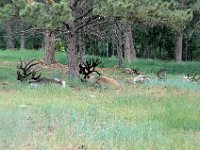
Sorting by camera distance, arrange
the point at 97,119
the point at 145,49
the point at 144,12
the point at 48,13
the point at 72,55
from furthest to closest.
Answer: the point at 145,49 → the point at 72,55 → the point at 144,12 → the point at 48,13 → the point at 97,119

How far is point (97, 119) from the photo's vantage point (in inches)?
385

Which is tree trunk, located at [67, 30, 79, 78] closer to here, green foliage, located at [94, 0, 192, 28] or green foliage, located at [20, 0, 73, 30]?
→ green foliage, located at [94, 0, 192, 28]

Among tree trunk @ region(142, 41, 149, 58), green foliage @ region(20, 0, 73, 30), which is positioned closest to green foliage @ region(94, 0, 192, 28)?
green foliage @ region(20, 0, 73, 30)

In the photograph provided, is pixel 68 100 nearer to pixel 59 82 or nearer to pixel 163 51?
pixel 59 82

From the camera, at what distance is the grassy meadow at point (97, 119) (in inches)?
293

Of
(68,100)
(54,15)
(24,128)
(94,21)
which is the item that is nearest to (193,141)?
(24,128)

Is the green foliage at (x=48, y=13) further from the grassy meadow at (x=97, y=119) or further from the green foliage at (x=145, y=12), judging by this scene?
the grassy meadow at (x=97, y=119)

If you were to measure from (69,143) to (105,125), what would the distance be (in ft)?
5.62

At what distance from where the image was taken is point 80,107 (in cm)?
1151

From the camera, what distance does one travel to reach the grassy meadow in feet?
24.4

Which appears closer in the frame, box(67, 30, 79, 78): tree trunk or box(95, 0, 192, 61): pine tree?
box(95, 0, 192, 61): pine tree

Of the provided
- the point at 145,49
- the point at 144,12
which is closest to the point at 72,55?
the point at 144,12

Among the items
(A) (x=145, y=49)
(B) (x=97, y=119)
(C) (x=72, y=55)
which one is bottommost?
(A) (x=145, y=49)

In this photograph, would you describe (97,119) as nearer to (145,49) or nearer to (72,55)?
(72,55)
